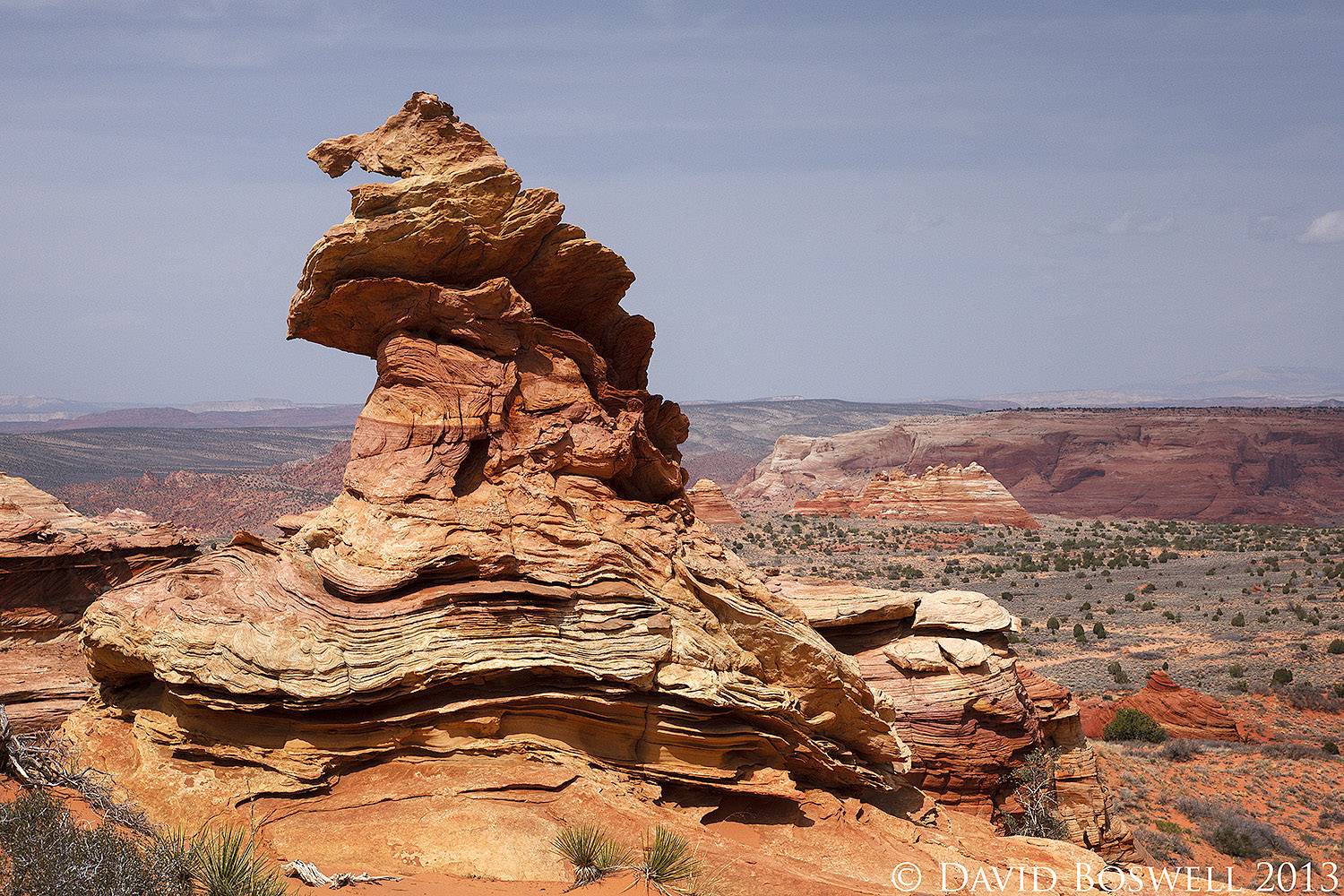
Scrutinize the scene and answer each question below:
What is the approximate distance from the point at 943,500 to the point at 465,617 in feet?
227

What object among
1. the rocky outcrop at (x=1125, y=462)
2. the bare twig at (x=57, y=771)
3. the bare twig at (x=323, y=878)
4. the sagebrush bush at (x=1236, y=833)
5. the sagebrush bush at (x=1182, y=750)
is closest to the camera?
the bare twig at (x=323, y=878)

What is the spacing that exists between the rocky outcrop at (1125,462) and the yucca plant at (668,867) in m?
78.2

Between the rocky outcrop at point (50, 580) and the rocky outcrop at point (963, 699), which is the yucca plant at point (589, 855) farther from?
the rocky outcrop at point (50, 580)

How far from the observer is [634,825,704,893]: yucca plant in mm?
8484

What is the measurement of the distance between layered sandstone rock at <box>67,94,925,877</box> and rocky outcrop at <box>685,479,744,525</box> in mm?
53500

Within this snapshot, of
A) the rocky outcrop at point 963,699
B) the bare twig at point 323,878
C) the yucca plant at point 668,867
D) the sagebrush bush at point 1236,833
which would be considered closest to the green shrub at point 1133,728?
the sagebrush bush at point 1236,833

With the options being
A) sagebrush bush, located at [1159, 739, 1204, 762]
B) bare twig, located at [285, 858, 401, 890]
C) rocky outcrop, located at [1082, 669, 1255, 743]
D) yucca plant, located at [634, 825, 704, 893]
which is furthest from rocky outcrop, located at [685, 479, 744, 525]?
bare twig, located at [285, 858, 401, 890]

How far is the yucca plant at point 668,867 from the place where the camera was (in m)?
8.48

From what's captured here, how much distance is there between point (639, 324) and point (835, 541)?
52.0m

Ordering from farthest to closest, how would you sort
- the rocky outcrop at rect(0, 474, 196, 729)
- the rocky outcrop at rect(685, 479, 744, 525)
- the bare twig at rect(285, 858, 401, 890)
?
the rocky outcrop at rect(685, 479, 744, 525) < the rocky outcrop at rect(0, 474, 196, 729) < the bare twig at rect(285, 858, 401, 890)

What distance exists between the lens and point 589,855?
28.1ft

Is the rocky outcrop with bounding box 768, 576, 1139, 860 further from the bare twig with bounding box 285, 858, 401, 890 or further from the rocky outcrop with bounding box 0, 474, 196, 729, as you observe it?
the rocky outcrop with bounding box 0, 474, 196, 729

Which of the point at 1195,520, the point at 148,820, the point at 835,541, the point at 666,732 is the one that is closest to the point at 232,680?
the point at 148,820

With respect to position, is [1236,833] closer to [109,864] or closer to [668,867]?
[668,867]
